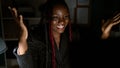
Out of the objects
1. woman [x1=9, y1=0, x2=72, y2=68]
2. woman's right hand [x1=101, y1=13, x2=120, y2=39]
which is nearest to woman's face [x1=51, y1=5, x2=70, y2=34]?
woman [x1=9, y1=0, x2=72, y2=68]

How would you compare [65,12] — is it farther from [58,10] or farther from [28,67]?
[28,67]

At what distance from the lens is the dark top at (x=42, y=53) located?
0.92 metres

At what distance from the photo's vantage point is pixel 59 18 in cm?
96

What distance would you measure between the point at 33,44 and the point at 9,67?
125 centimetres

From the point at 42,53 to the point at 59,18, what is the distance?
203 millimetres

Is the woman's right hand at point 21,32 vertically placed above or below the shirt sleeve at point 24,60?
above

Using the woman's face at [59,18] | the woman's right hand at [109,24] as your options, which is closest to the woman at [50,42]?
the woman's face at [59,18]

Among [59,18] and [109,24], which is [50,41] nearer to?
[59,18]

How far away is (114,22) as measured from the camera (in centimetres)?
94

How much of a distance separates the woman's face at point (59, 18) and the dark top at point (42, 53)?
93 millimetres

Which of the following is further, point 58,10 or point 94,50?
point 94,50

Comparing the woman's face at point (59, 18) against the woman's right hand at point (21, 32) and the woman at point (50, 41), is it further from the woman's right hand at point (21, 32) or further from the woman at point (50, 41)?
the woman's right hand at point (21, 32)

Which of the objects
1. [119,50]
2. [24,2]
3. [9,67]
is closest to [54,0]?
[119,50]

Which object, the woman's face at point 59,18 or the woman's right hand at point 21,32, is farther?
the woman's face at point 59,18
